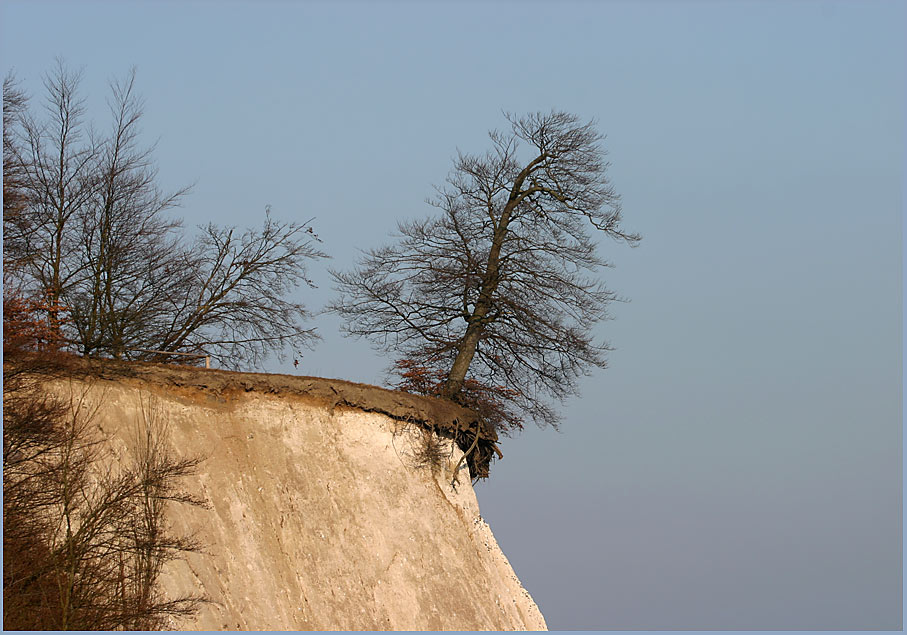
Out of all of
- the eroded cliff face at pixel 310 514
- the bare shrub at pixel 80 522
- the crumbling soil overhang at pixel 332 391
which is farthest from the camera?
the crumbling soil overhang at pixel 332 391

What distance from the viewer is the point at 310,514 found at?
2508 cm

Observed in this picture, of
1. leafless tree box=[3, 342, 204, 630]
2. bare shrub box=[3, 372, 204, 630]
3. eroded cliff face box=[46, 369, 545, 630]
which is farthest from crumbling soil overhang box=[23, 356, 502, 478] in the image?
bare shrub box=[3, 372, 204, 630]

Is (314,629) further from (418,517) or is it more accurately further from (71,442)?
(71,442)

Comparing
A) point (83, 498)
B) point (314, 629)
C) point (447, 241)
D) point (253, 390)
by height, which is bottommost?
point (314, 629)

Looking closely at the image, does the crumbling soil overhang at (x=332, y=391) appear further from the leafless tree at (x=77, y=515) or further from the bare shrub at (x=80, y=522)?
the bare shrub at (x=80, y=522)

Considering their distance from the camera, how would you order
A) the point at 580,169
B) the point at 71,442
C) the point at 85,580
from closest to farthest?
the point at 85,580, the point at 71,442, the point at 580,169

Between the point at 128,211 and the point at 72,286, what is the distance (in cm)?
271

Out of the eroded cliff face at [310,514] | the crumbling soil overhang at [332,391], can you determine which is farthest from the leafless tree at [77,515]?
the crumbling soil overhang at [332,391]

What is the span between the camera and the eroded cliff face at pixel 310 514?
23453mm

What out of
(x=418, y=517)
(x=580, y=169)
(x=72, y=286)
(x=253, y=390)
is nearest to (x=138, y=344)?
(x=72, y=286)

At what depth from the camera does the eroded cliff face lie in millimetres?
23453

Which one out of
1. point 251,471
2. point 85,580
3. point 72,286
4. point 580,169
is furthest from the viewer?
point 580,169

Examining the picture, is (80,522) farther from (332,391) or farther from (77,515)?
(332,391)

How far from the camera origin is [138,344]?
98.3 feet
